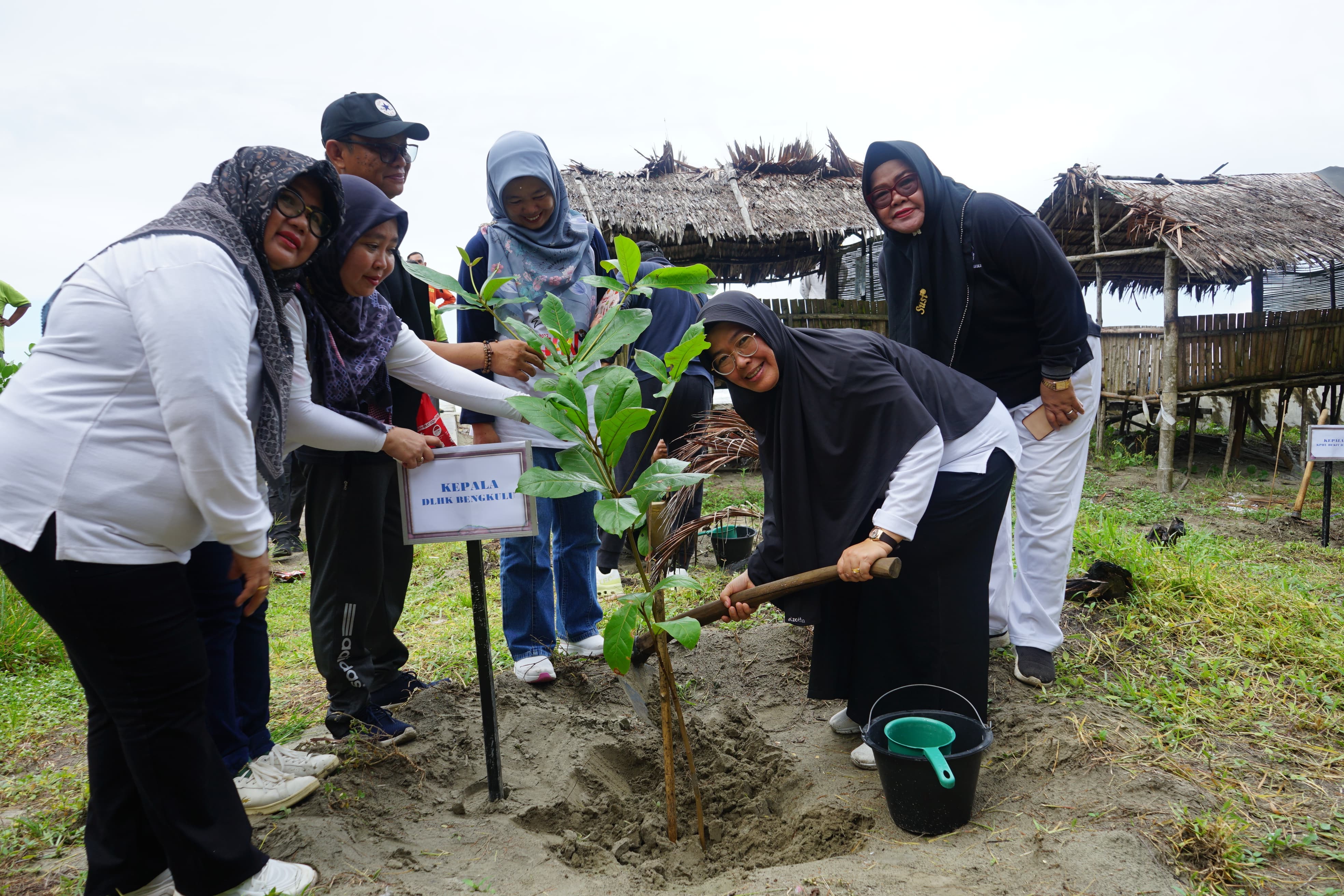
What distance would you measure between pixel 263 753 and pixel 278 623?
2.30m

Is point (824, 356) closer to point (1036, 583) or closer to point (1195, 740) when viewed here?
point (1036, 583)

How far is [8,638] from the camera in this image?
357cm

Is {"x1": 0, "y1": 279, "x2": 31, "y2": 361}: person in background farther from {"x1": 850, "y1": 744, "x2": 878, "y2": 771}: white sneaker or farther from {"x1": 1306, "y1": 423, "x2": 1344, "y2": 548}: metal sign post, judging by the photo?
{"x1": 1306, "y1": 423, "x2": 1344, "y2": 548}: metal sign post

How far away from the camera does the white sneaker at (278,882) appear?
63.4 inches

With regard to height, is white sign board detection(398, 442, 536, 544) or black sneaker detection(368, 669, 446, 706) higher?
white sign board detection(398, 442, 536, 544)

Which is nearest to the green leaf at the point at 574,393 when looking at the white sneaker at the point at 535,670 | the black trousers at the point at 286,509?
the white sneaker at the point at 535,670

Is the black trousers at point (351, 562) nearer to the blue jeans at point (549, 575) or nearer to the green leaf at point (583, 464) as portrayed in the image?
the blue jeans at point (549, 575)

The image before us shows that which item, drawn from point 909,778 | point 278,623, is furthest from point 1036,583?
point 278,623

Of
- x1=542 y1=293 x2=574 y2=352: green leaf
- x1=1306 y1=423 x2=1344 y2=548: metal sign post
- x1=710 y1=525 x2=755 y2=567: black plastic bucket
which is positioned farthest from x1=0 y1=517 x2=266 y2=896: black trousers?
x1=1306 y1=423 x2=1344 y2=548: metal sign post

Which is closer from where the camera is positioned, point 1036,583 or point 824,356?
point 824,356

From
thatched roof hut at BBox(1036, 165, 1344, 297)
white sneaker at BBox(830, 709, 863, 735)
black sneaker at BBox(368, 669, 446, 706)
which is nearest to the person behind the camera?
white sneaker at BBox(830, 709, 863, 735)

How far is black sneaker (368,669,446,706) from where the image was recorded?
8.83 feet

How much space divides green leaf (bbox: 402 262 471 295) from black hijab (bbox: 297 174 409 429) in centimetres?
29

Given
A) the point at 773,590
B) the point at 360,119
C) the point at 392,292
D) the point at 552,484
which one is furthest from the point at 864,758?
the point at 360,119
